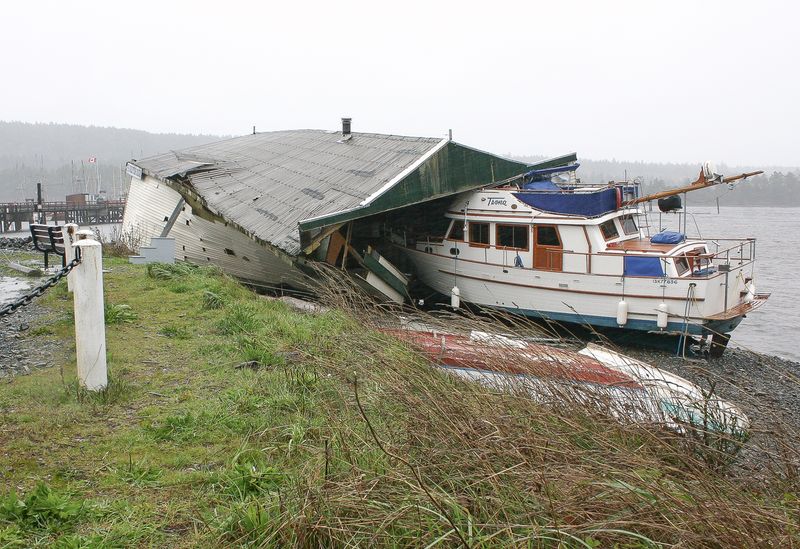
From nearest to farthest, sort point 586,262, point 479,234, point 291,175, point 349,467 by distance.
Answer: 1. point 349,467
2. point 586,262
3. point 479,234
4. point 291,175

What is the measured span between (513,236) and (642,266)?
132 inches

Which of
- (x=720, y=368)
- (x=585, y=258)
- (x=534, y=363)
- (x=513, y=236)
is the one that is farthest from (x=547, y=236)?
(x=534, y=363)

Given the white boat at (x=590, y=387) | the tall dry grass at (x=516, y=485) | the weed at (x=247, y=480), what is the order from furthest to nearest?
the white boat at (x=590, y=387) → the weed at (x=247, y=480) → the tall dry grass at (x=516, y=485)

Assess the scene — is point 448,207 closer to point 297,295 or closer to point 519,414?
point 297,295

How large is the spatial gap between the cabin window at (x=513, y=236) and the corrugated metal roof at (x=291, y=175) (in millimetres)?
2704

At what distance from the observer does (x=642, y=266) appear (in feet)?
50.5

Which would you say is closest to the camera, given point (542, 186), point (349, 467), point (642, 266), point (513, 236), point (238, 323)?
point (349, 467)

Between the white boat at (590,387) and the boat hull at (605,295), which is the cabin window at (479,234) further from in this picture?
the white boat at (590,387)

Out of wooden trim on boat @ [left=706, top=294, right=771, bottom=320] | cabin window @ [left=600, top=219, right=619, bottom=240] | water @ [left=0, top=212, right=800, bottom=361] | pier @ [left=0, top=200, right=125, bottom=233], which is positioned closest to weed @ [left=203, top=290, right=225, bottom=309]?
water @ [left=0, top=212, right=800, bottom=361]

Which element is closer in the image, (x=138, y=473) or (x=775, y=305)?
(x=138, y=473)

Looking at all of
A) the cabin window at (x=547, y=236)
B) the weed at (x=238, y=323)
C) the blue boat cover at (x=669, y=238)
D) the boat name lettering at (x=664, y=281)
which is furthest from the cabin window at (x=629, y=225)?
the weed at (x=238, y=323)

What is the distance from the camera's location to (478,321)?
19.5ft

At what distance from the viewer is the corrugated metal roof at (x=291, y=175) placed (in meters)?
15.9

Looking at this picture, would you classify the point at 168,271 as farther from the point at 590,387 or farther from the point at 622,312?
the point at 590,387
